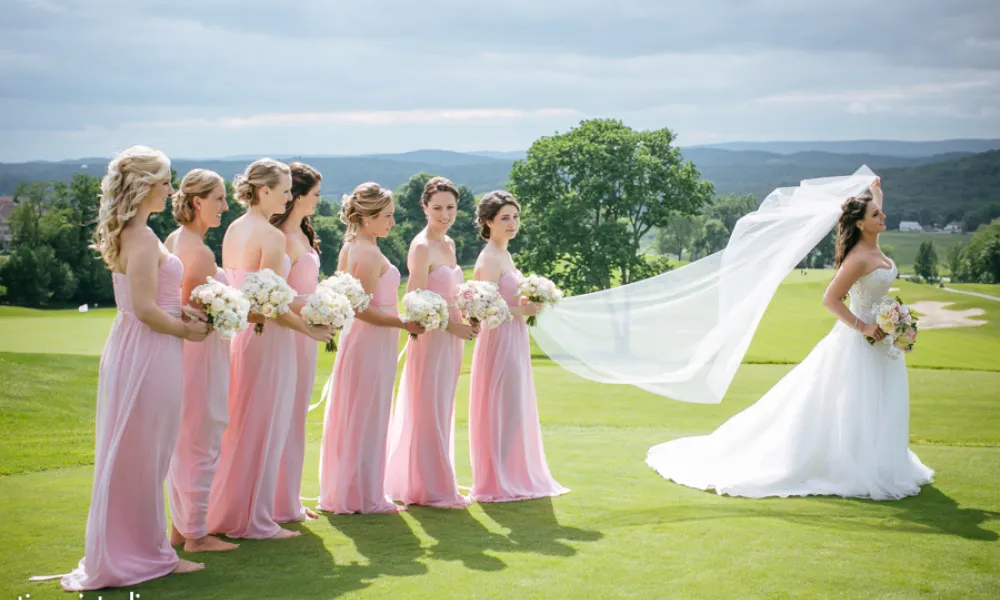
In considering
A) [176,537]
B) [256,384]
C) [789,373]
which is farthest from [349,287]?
[789,373]

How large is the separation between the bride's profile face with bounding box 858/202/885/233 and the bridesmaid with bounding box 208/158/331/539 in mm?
5663

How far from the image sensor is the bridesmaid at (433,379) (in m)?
8.57

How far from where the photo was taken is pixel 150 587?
5.91m

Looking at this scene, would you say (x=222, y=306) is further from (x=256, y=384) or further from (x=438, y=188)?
(x=438, y=188)

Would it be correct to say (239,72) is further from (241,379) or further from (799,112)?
(241,379)

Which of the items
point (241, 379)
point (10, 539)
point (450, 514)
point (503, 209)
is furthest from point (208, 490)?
point (503, 209)

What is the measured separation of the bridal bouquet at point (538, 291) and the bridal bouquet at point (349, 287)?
198cm

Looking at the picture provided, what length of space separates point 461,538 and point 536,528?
2.36ft

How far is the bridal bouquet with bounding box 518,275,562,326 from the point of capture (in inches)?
357

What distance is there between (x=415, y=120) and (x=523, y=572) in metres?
139

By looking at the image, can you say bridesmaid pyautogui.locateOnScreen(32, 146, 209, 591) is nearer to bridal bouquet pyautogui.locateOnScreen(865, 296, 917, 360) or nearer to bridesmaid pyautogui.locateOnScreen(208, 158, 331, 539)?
bridesmaid pyautogui.locateOnScreen(208, 158, 331, 539)

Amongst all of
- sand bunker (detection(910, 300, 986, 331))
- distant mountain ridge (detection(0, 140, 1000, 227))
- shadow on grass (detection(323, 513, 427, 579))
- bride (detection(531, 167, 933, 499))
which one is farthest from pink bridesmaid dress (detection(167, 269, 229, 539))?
distant mountain ridge (detection(0, 140, 1000, 227))

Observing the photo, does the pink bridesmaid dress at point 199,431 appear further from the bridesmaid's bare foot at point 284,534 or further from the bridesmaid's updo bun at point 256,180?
the bridesmaid's updo bun at point 256,180

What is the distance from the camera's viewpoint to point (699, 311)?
1015cm
